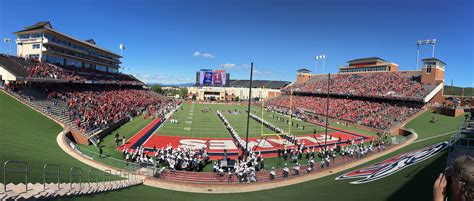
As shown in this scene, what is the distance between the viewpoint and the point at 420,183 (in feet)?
39.7

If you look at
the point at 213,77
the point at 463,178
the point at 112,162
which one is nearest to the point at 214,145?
the point at 112,162

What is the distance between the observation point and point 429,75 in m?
48.2

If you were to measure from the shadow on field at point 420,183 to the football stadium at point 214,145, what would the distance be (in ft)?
0.19

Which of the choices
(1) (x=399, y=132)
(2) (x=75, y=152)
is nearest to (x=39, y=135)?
(2) (x=75, y=152)

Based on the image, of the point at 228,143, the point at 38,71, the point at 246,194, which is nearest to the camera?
the point at 246,194

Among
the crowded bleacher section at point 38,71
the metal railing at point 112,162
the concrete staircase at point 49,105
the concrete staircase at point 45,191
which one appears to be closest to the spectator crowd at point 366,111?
the metal railing at point 112,162

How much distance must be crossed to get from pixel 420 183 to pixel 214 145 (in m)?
17.8

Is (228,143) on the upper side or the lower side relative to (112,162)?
lower

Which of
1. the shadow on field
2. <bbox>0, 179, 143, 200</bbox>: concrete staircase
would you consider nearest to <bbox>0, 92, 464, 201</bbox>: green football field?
the shadow on field

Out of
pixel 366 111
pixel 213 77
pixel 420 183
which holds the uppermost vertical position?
pixel 213 77

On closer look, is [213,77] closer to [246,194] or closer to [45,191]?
[246,194]

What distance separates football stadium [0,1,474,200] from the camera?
11.8 meters

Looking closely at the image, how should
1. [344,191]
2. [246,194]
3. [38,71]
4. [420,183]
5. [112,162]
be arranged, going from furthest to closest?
[38,71] < [112,162] < [246,194] < [344,191] < [420,183]

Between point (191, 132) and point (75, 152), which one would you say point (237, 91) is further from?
point (75, 152)
